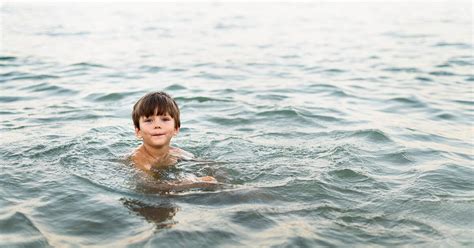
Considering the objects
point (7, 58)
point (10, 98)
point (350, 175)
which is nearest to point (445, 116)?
point (350, 175)

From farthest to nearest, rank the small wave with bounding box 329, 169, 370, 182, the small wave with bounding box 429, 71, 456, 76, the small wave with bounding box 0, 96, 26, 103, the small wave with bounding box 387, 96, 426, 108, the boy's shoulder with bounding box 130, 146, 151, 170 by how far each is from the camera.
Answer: the small wave with bounding box 429, 71, 456, 76 < the small wave with bounding box 0, 96, 26, 103 < the small wave with bounding box 387, 96, 426, 108 < the boy's shoulder with bounding box 130, 146, 151, 170 < the small wave with bounding box 329, 169, 370, 182

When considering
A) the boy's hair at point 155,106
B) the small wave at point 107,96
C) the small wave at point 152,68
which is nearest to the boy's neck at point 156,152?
the boy's hair at point 155,106

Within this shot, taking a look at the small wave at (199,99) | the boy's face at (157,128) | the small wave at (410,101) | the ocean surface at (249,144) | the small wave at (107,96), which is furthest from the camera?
the small wave at (107,96)

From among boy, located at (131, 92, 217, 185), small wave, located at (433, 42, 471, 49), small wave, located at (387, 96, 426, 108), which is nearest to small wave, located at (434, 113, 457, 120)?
small wave, located at (387, 96, 426, 108)

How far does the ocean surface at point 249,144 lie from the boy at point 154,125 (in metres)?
0.22

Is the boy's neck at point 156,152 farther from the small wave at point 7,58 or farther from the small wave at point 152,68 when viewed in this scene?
the small wave at point 7,58

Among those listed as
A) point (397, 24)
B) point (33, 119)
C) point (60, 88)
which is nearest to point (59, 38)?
point (60, 88)

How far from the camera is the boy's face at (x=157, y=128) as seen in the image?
582cm

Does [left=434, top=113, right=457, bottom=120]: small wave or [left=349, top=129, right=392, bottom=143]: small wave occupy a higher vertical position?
[left=349, top=129, right=392, bottom=143]: small wave

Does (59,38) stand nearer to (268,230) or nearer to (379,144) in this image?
(379,144)

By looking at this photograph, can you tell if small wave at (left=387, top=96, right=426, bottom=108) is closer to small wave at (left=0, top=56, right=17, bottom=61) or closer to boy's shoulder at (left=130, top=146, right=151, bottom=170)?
boy's shoulder at (left=130, top=146, right=151, bottom=170)

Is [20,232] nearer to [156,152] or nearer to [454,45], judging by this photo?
[156,152]

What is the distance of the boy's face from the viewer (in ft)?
19.1

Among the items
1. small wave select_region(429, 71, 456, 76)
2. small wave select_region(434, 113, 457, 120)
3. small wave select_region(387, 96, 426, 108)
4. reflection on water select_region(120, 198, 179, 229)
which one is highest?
reflection on water select_region(120, 198, 179, 229)
